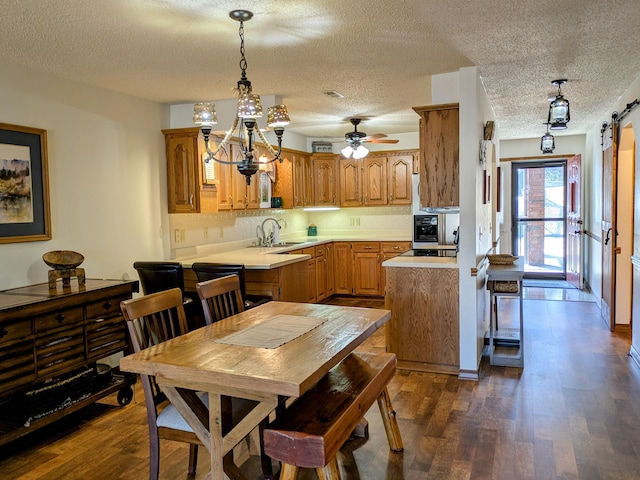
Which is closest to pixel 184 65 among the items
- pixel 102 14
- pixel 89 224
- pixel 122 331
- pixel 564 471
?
pixel 102 14

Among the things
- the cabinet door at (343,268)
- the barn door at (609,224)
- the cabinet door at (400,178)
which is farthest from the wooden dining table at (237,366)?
the cabinet door at (400,178)

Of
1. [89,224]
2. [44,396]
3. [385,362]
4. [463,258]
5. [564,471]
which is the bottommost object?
[564,471]

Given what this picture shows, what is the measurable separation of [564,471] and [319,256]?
456cm

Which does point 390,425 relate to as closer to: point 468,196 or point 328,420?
point 328,420

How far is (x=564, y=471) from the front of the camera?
8.26ft

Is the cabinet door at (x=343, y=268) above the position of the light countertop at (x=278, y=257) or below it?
below

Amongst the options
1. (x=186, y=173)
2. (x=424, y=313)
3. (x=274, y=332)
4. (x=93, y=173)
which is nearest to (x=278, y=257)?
(x=186, y=173)

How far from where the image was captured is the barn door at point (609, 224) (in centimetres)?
509

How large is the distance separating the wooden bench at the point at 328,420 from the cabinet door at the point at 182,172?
271 cm

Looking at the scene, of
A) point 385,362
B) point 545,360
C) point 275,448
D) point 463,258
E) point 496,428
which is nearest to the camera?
point 275,448

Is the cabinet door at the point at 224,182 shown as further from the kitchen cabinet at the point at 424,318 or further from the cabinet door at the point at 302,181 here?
the kitchen cabinet at the point at 424,318

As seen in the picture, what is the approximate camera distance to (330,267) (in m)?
7.18

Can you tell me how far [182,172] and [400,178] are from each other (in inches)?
137

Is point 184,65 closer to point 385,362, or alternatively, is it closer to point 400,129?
point 385,362
